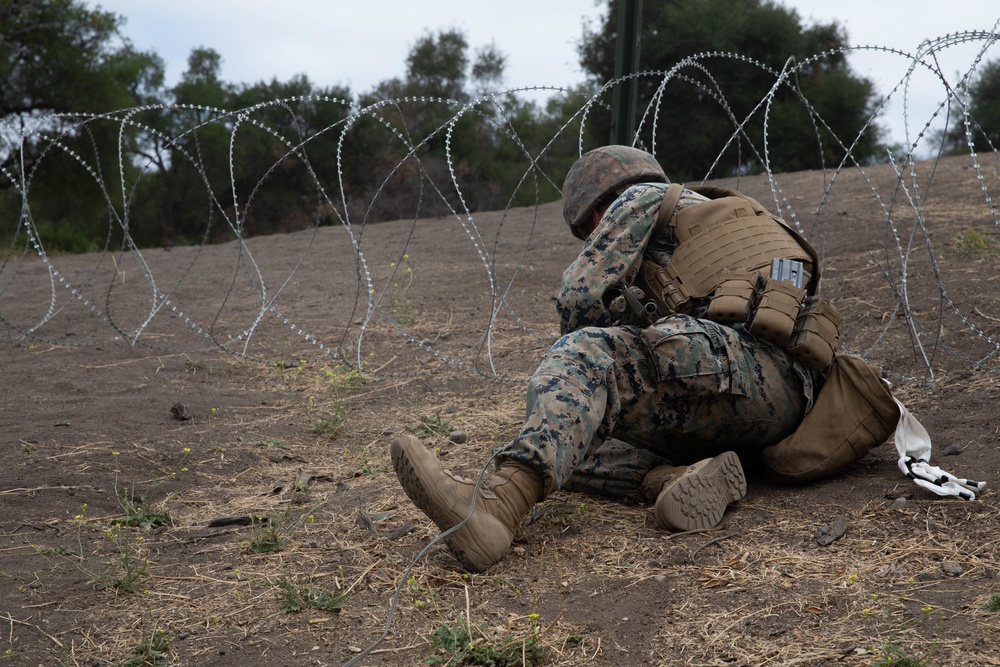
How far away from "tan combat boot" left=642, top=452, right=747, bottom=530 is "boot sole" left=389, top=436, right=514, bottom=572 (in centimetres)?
53

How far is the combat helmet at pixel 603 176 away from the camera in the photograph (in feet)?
12.1

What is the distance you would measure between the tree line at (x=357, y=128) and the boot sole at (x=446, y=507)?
1062 centimetres

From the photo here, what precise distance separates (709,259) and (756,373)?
1.50 ft

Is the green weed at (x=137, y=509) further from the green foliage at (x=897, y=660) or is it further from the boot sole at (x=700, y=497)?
the green foliage at (x=897, y=660)

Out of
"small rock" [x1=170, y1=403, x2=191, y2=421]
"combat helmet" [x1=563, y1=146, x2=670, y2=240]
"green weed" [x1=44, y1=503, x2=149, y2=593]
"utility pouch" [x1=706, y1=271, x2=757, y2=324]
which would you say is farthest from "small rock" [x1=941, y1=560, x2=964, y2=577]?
"small rock" [x1=170, y1=403, x2=191, y2=421]

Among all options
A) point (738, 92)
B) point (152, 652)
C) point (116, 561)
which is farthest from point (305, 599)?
point (738, 92)

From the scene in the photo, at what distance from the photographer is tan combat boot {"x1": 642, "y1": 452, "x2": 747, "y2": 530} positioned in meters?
2.94

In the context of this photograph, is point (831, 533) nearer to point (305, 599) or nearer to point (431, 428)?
point (305, 599)

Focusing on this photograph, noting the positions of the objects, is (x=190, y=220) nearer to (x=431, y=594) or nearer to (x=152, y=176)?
(x=152, y=176)

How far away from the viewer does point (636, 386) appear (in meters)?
3.04

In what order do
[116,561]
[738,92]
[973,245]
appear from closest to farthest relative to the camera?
[116,561]
[973,245]
[738,92]

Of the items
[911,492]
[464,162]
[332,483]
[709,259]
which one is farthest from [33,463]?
[464,162]

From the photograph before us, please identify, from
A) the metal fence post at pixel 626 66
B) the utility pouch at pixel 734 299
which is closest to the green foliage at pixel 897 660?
the utility pouch at pixel 734 299

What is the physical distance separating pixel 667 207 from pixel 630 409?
0.78m
